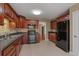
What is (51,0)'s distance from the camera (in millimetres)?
2477

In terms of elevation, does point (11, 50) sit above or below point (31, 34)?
below

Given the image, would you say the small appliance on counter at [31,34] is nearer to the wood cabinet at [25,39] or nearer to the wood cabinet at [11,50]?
the wood cabinet at [25,39]

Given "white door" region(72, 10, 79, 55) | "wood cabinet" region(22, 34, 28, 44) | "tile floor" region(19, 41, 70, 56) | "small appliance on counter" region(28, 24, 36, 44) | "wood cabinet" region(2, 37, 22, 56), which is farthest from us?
"small appliance on counter" region(28, 24, 36, 44)

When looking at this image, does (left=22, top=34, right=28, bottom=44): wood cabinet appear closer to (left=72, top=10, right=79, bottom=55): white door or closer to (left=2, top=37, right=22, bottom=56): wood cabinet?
(left=72, top=10, right=79, bottom=55): white door

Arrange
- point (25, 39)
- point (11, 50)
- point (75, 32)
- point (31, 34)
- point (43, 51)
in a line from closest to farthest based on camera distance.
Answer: point (11, 50), point (75, 32), point (43, 51), point (25, 39), point (31, 34)

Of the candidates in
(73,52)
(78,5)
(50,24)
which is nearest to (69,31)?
(73,52)

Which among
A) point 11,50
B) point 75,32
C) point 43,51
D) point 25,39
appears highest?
point 75,32

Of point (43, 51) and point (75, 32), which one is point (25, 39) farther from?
point (75, 32)

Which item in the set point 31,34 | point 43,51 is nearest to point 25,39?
point 31,34

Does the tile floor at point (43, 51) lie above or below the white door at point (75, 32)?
below

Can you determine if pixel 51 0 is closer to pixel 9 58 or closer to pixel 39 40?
pixel 9 58

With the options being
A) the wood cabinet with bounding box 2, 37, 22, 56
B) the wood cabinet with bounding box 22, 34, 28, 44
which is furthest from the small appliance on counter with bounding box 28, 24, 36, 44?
the wood cabinet with bounding box 2, 37, 22, 56

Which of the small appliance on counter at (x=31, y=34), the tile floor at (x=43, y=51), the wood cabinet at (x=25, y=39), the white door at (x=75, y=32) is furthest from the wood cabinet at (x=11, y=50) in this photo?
the small appliance on counter at (x=31, y=34)

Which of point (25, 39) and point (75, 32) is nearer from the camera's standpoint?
point (75, 32)
